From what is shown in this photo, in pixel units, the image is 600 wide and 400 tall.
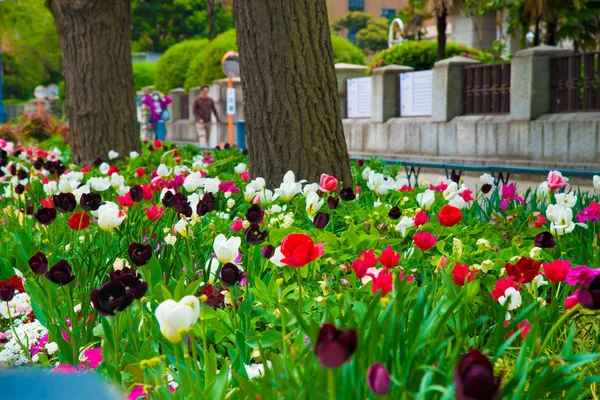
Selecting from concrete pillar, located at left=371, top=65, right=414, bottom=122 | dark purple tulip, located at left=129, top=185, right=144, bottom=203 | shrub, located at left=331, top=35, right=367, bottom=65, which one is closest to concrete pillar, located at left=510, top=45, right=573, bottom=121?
concrete pillar, located at left=371, top=65, right=414, bottom=122

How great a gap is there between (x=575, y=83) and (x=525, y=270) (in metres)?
16.0

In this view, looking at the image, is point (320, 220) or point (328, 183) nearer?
point (320, 220)

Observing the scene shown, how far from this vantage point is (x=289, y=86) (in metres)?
6.40

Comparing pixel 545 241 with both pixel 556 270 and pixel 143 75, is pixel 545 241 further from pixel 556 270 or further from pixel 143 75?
pixel 143 75

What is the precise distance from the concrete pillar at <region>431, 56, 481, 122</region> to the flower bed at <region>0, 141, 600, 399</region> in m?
15.5

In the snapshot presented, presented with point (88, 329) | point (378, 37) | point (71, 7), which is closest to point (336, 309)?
point (88, 329)

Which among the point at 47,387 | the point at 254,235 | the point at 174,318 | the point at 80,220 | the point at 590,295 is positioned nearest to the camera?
the point at 47,387

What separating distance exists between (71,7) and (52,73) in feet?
237

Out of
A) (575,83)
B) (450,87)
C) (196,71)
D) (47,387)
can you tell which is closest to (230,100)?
(450,87)

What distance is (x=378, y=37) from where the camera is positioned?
3000 inches

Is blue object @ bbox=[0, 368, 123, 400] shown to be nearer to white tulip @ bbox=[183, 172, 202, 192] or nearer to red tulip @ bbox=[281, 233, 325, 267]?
red tulip @ bbox=[281, 233, 325, 267]

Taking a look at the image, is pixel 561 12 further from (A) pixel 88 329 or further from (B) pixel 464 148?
(A) pixel 88 329

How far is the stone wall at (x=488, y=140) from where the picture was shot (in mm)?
16938

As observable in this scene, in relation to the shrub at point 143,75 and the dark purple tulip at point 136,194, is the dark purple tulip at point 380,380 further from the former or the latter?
the shrub at point 143,75
